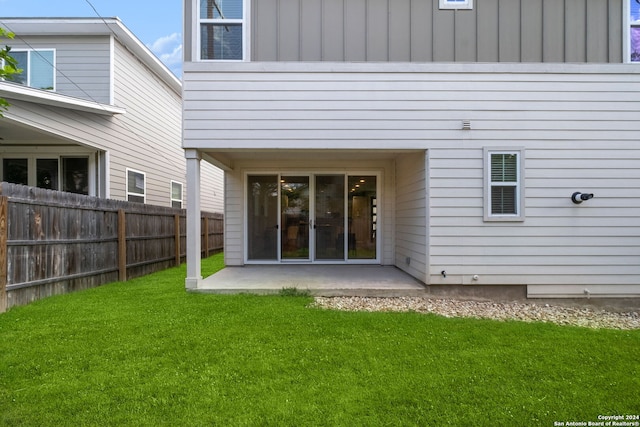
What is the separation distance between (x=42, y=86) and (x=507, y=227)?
1065cm

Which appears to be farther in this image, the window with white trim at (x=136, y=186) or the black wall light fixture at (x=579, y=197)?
the window with white trim at (x=136, y=186)

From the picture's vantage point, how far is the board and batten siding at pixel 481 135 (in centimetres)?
514

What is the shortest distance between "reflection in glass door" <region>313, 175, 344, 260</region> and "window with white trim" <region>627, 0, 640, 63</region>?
5.34m

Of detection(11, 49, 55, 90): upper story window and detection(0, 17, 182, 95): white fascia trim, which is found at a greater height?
detection(0, 17, 182, 95): white fascia trim

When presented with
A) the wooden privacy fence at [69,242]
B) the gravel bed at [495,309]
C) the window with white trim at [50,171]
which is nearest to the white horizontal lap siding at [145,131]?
the window with white trim at [50,171]

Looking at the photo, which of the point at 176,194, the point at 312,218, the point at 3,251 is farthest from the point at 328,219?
the point at 176,194

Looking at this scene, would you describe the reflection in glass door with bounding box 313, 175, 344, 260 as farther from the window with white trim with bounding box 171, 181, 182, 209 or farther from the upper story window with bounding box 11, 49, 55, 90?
the upper story window with bounding box 11, 49, 55, 90

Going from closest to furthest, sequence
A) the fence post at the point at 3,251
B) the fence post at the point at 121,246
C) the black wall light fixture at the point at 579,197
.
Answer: the fence post at the point at 3,251 < the black wall light fixture at the point at 579,197 < the fence post at the point at 121,246

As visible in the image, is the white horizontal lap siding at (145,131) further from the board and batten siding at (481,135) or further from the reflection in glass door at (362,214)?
the reflection in glass door at (362,214)

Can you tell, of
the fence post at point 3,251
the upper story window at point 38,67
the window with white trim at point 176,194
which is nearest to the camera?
the fence post at point 3,251

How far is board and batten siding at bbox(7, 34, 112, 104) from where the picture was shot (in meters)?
8.16

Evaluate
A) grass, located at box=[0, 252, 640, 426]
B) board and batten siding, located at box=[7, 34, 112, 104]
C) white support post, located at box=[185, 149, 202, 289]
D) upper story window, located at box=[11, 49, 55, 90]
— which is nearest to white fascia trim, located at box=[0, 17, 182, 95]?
board and batten siding, located at box=[7, 34, 112, 104]

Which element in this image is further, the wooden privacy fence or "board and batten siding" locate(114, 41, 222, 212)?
"board and batten siding" locate(114, 41, 222, 212)

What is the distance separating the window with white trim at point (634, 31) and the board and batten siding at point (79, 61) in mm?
10548
